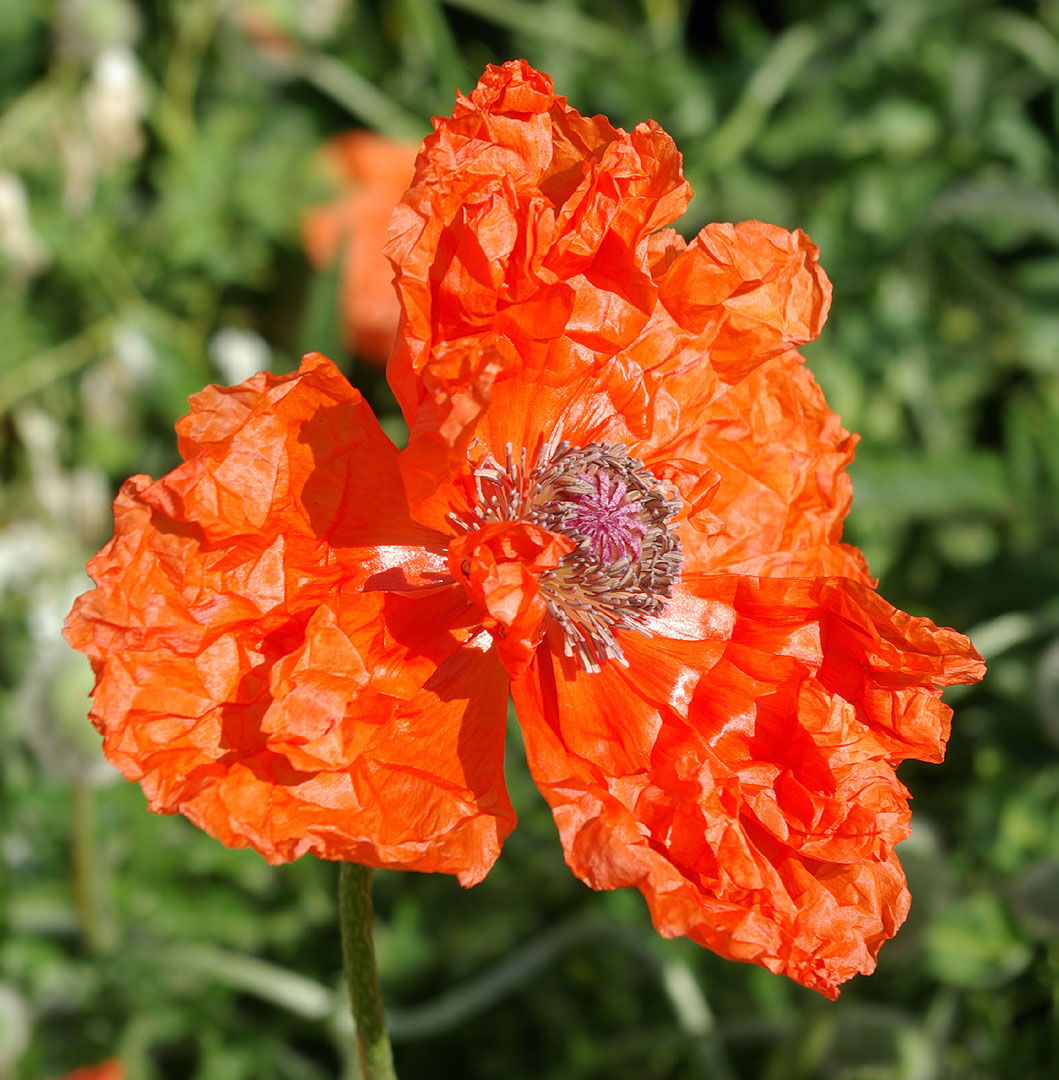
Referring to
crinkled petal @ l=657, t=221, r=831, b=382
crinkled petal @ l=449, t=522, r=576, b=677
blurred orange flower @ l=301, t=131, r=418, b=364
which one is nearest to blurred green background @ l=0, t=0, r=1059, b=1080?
blurred orange flower @ l=301, t=131, r=418, b=364

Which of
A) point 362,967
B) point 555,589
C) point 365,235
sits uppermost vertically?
point 555,589

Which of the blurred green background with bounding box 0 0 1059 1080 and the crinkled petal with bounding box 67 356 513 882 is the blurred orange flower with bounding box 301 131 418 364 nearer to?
the blurred green background with bounding box 0 0 1059 1080

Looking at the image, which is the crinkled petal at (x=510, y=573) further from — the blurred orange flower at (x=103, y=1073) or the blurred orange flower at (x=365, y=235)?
the blurred orange flower at (x=365, y=235)

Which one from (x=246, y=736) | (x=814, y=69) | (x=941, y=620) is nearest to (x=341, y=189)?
(x=814, y=69)

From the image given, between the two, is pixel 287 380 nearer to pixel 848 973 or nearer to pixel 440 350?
pixel 440 350

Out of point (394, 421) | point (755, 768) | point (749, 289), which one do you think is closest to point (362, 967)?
point (755, 768)

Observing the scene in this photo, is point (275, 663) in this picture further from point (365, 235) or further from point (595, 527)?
point (365, 235)

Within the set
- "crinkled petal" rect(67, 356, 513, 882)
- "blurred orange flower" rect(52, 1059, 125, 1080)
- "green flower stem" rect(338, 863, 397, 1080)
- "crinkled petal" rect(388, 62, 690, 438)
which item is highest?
"crinkled petal" rect(388, 62, 690, 438)

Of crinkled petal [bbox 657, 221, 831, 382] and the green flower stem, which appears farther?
crinkled petal [bbox 657, 221, 831, 382]
